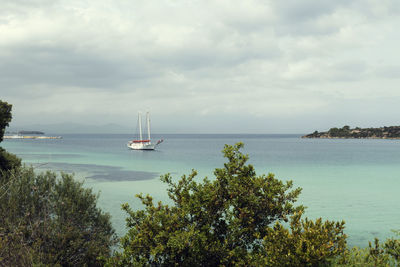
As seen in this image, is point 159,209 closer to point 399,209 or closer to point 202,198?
point 202,198

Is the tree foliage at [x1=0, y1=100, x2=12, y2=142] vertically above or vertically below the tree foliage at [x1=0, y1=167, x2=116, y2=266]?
above

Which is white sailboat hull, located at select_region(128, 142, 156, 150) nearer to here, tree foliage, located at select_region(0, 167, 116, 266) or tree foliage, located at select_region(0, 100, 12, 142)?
tree foliage, located at select_region(0, 100, 12, 142)

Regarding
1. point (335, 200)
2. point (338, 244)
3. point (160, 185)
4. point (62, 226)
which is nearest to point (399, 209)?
point (335, 200)

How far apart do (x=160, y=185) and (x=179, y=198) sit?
32.7 m

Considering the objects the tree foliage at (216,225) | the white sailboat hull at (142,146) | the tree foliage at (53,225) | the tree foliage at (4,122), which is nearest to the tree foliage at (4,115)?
the tree foliage at (4,122)

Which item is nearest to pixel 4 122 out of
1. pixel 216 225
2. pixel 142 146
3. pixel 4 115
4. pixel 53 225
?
pixel 4 115

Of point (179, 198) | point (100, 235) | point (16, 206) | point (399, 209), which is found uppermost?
point (179, 198)

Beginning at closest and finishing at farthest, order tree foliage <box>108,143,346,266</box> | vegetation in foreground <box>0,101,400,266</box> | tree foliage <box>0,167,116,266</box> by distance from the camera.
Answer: vegetation in foreground <box>0,101,400,266</box>, tree foliage <box>108,143,346,266</box>, tree foliage <box>0,167,116,266</box>

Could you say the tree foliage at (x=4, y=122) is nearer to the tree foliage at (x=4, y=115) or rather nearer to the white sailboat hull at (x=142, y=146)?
the tree foliage at (x=4, y=115)

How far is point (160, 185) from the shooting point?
42781 mm

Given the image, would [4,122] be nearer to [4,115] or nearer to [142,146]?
[4,115]

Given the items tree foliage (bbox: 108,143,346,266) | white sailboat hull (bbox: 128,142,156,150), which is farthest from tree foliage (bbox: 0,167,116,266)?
white sailboat hull (bbox: 128,142,156,150)

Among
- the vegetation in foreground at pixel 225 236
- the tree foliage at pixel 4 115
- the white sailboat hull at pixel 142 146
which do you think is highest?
the tree foliage at pixel 4 115

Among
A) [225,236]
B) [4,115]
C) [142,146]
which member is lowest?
[142,146]
